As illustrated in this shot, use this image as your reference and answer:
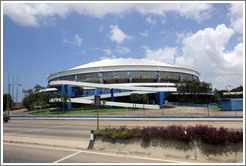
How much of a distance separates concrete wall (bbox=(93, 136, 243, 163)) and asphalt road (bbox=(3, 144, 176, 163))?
Result: 57 centimetres

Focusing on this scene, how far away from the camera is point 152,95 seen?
205 ft

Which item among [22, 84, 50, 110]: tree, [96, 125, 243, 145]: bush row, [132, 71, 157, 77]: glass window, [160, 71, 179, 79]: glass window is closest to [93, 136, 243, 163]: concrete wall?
[96, 125, 243, 145]: bush row

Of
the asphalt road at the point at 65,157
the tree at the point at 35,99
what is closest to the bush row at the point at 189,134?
the asphalt road at the point at 65,157

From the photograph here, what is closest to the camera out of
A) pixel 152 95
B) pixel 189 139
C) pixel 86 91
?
pixel 189 139

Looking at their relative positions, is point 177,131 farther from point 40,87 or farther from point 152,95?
point 40,87

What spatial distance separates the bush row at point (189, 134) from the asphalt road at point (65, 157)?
107 centimetres

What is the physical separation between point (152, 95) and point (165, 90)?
46.1 ft

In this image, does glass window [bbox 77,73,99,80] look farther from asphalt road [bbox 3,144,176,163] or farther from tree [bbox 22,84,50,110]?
asphalt road [bbox 3,144,176,163]

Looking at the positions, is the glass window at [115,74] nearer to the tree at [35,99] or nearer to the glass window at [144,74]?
the glass window at [144,74]

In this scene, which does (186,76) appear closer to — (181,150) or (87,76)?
(87,76)

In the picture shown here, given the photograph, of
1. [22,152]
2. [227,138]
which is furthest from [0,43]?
[227,138]

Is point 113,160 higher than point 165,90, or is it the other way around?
point 165,90

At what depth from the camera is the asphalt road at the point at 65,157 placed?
26.4 feet

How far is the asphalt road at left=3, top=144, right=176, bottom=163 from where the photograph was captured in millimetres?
8039
